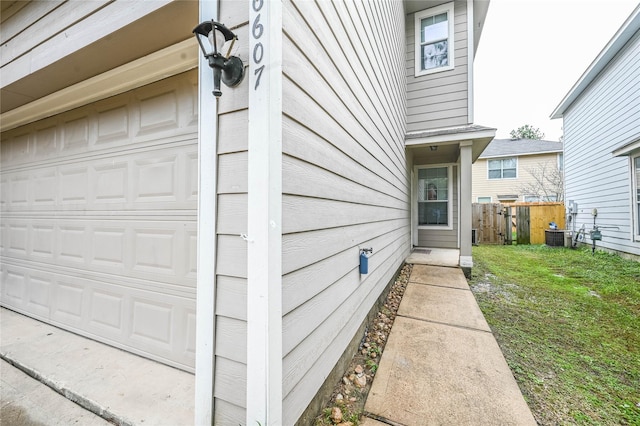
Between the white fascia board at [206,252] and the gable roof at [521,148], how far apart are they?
683 inches

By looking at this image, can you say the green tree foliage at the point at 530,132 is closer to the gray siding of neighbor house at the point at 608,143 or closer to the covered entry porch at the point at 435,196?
the gray siding of neighbor house at the point at 608,143

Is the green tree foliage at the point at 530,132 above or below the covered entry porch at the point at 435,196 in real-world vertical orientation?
above

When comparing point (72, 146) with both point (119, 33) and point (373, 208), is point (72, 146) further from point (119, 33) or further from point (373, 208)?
point (373, 208)

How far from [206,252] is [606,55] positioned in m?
10.6

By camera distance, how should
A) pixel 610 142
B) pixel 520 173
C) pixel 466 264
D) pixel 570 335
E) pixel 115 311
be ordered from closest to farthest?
pixel 115 311, pixel 570 335, pixel 466 264, pixel 610 142, pixel 520 173

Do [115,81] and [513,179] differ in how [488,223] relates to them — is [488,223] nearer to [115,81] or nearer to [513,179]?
[513,179]

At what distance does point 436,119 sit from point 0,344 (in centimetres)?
681

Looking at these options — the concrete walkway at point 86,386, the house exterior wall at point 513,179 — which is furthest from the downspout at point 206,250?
the house exterior wall at point 513,179

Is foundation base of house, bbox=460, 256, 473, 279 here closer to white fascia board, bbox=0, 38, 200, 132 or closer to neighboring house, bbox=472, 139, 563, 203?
white fascia board, bbox=0, 38, 200, 132

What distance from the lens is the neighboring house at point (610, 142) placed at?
236 inches

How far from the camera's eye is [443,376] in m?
1.97

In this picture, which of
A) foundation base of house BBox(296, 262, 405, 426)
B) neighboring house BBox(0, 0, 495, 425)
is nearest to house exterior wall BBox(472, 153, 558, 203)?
neighboring house BBox(0, 0, 495, 425)

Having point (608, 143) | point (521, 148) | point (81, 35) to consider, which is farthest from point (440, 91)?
point (521, 148)

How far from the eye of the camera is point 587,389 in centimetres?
185
